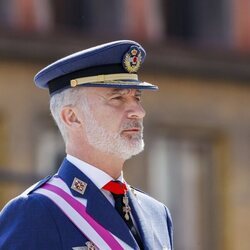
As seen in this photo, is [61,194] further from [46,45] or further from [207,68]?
[207,68]

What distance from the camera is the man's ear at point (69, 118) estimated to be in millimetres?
5809

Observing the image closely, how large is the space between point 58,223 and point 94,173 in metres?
0.30

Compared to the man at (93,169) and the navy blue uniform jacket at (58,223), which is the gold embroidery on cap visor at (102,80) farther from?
the navy blue uniform jacket at (58,223)

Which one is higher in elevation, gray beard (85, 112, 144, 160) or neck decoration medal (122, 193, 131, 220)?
gray beard (85, 112, 144, 160)

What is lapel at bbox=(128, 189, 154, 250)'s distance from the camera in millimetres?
5742

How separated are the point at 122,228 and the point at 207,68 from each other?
11341 millimetres

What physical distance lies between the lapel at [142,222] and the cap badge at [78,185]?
0.23 m

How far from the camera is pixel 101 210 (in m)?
5.68

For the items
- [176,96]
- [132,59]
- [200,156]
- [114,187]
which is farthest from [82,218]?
[200,156]

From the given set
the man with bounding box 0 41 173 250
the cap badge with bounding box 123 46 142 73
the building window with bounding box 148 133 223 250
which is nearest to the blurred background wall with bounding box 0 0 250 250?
the building window with bounding box 148 133 223 250

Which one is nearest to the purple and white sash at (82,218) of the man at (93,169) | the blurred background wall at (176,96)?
the man at (93,169)

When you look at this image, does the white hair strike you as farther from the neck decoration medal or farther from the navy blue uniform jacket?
the neck decoration medal

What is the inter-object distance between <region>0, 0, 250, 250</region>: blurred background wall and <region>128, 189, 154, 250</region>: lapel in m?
9.72

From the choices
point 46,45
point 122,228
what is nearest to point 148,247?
point 122,228
